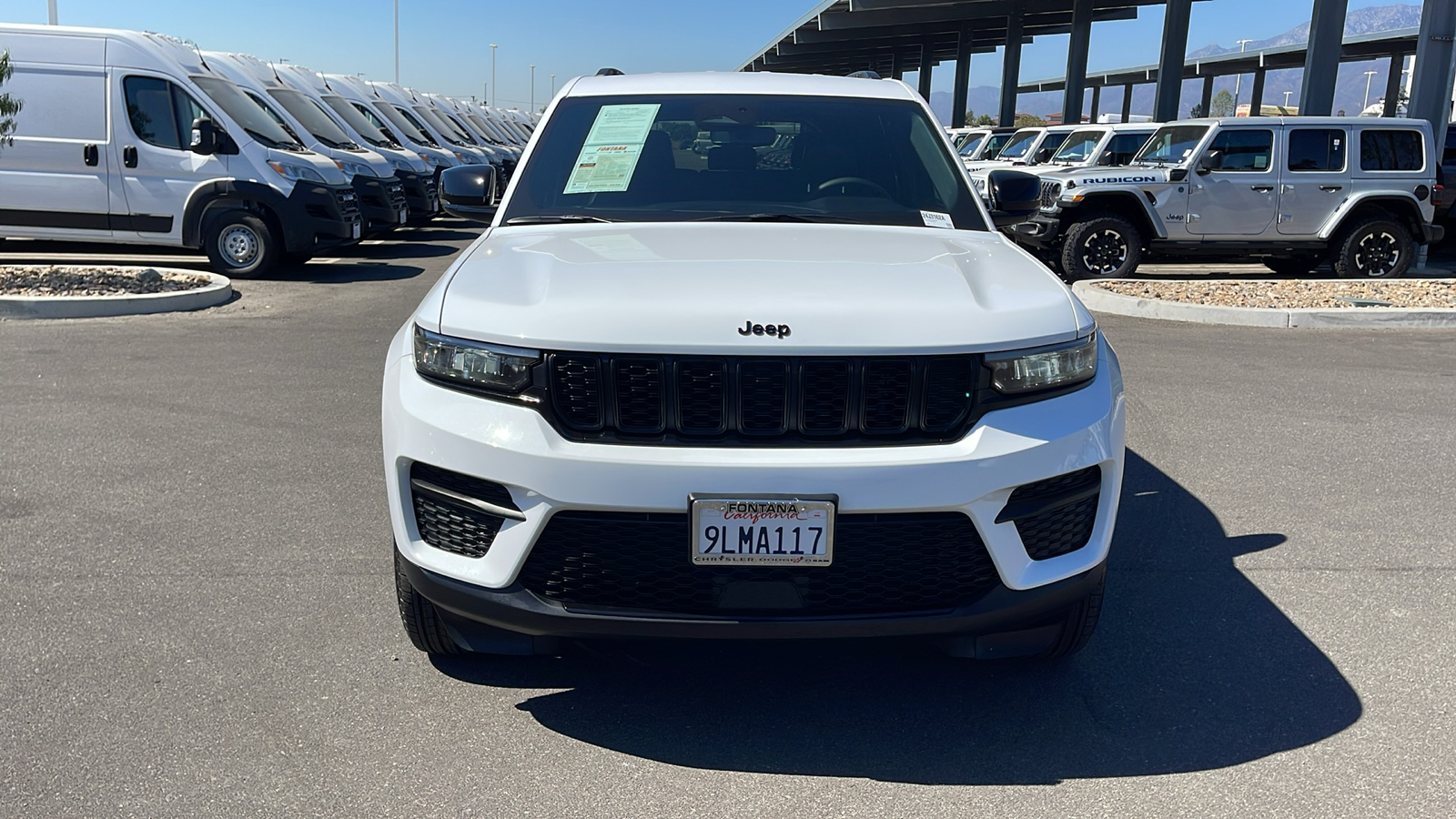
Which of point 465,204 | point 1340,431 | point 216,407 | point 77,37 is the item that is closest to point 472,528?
point 465,204

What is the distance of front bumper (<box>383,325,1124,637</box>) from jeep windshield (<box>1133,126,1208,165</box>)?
11847 mm

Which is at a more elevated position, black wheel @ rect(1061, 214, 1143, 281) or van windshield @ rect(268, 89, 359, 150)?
van windshield @ rect(268, 89, 359, 150)

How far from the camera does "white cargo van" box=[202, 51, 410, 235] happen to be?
1471cm

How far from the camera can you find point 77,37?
12.3 metres

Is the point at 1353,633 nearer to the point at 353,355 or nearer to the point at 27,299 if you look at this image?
the point at 353,355

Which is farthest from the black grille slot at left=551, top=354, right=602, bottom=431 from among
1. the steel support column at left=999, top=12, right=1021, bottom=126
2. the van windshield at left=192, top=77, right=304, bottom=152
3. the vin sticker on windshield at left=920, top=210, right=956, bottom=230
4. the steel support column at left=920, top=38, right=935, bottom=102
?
the steel support column at left=920, top=38, right=935, bottom=102

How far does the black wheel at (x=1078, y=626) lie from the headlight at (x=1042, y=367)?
22.8 inches

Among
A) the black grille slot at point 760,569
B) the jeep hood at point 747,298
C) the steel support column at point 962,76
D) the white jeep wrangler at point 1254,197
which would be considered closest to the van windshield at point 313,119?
the white jeep wrangler at point 1254,197

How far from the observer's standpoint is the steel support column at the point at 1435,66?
17.6 meters

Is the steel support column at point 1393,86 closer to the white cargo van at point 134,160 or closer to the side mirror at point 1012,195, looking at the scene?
the white cargo van at point 134,160

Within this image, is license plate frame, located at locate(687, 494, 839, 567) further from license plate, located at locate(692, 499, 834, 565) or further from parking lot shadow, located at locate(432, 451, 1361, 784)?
parking lot shadow, located at locate(432, 451, 1361, 784)

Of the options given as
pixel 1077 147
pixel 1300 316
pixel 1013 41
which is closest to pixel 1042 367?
pixel 1300 316

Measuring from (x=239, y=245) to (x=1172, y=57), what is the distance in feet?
79.0

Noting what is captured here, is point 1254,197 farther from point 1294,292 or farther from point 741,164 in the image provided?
point 741,164
